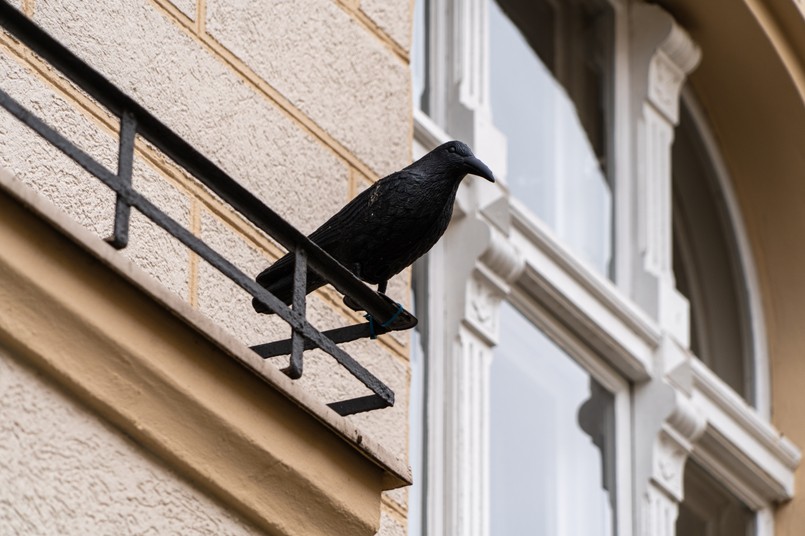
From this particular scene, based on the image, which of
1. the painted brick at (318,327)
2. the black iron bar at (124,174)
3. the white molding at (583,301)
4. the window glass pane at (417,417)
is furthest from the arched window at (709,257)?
the black iron bar at (124,174)

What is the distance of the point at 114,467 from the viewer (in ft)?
14.1

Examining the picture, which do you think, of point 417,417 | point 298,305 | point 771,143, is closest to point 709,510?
point 771,143

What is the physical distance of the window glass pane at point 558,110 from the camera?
8758mm

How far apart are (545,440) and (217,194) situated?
12.0 feet

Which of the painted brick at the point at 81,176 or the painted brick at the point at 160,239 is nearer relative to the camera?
the painted brick at the point at 81,176

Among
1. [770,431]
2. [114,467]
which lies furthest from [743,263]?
[114,467]

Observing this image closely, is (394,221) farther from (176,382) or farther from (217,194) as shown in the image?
(176,382)

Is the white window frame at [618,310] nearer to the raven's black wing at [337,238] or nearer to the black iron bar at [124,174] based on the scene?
the raven's black wing at [337,238]

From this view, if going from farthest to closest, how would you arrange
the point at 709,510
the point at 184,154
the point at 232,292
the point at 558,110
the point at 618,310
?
1. the point at 709,510
2. the point at 558,110
3. the point at 618,310
4. the point at 232,292
5. the point at 184,154

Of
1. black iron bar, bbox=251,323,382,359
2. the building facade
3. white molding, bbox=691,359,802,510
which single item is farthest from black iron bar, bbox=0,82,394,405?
white molding, bbox=691,359,802,510

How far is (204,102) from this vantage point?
588 centimetres

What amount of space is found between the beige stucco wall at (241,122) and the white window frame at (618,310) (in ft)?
3.31

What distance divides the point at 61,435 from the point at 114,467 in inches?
5.9

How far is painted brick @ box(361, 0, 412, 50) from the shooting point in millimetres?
6672
